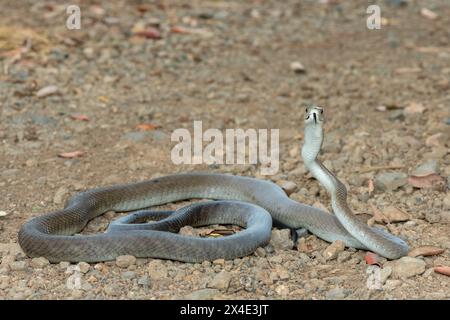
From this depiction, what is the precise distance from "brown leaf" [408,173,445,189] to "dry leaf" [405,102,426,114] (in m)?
2.04

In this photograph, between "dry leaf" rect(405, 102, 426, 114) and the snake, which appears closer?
the snake

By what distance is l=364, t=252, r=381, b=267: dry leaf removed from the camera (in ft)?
18.0

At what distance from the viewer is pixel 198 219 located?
6340mm

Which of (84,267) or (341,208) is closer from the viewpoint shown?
(84,267)

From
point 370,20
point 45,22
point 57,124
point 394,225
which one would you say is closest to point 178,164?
point 57,124

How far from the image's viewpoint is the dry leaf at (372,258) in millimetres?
5500

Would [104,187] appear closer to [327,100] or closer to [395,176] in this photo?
[395,176]

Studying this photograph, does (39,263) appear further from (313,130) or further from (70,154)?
(70,154)

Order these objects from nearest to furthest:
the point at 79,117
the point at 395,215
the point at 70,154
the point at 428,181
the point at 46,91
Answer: the point at 395,215 → the point at 428,181 → the point at 70,154 → the point at 79,117 → the point at 46,91

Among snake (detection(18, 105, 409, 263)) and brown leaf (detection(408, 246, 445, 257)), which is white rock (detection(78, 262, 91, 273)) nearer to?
snake (detection(18, 105, 409, 263))

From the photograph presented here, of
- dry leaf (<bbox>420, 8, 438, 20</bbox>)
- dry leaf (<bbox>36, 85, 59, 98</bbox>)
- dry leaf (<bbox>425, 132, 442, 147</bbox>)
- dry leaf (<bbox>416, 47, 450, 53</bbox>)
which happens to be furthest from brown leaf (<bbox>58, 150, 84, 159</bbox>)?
dry leaf (<bbox>420, 8, 438, 20</bbox>)

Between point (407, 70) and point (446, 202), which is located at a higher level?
point (407, 70)

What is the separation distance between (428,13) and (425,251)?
8.95 m

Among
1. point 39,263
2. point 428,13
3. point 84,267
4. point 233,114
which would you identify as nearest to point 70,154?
point 233,114
